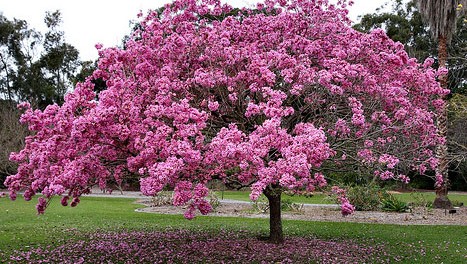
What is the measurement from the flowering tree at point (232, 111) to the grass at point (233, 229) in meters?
2.28

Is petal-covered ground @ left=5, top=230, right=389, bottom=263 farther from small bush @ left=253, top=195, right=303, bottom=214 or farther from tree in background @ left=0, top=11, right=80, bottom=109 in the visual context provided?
tree in background @ left=0, top=11, right=80, bottom=109

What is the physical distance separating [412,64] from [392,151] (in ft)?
6.21

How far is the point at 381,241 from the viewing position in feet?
38.0

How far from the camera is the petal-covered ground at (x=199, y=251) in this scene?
8.95 m

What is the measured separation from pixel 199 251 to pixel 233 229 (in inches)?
153

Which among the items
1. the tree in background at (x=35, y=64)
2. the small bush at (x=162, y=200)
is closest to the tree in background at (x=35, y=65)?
the tree in background at (x=35, y=64)

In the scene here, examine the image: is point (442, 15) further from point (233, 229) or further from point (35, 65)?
point (35, 65)

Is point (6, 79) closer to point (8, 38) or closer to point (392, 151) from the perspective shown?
point (8, 38)

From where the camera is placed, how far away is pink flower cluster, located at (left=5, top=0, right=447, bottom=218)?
653 centimetres

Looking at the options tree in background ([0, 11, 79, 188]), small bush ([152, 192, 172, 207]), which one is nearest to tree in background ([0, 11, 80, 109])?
tree in background ([0, 11, 79, 188])

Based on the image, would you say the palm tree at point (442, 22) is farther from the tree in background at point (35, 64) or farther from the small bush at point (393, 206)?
the tree in background at point (35, 64)

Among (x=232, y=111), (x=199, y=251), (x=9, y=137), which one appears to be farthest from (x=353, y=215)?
(x=9, y=137)

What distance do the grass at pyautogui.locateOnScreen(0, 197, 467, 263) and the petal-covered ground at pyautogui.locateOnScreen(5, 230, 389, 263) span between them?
2.28 feet

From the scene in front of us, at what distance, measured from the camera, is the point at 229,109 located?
890 cm
